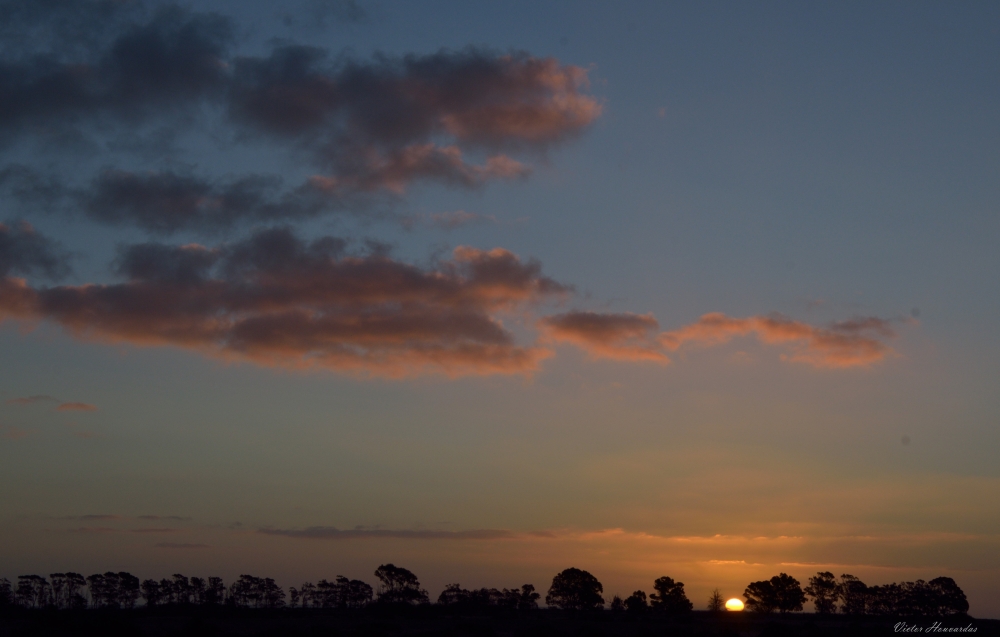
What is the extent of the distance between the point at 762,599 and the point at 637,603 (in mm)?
26272

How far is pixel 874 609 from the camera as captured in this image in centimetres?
17500

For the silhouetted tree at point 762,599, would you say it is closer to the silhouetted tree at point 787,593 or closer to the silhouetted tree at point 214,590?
the silhouetted tree at point 787,593

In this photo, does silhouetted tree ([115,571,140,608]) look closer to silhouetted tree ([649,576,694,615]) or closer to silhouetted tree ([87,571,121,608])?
silhouetted tree ([87,571,121,608])

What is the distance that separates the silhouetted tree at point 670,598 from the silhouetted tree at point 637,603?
227 centimetres

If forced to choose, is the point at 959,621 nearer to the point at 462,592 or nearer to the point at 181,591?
the point at 462,592

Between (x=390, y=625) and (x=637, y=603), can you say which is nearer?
(x=390, y=625)

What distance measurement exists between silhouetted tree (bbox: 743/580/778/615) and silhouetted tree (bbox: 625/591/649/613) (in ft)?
71.5

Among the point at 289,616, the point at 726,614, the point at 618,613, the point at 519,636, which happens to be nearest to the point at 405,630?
the point at 519,636

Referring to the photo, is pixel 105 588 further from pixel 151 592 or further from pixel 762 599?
pixel 762 599

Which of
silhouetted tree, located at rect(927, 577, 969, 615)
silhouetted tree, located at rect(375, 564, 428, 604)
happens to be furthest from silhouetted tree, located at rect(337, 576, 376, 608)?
silhouetted tree, located at rect(927, 577, 969, 615)

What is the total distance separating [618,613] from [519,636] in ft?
225

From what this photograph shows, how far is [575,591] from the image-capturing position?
16888 cm

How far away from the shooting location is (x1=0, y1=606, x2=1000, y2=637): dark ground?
3492 inches

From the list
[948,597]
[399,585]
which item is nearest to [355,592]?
[399,585]
